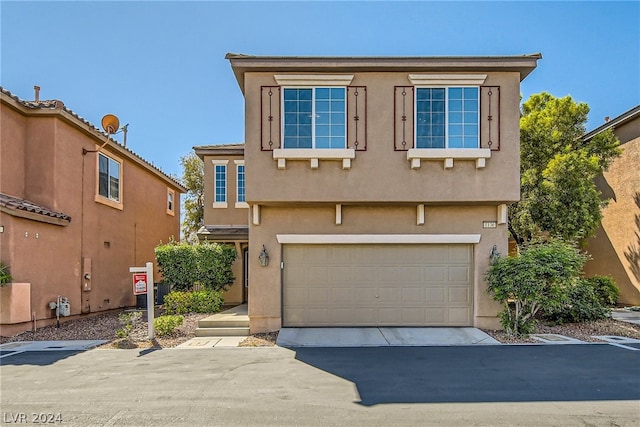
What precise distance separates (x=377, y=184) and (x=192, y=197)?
21609mm

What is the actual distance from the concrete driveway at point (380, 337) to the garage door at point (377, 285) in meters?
0.30

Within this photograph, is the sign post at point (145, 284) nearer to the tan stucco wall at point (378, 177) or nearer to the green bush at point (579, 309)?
the tan stucco wall at point (378, 177)

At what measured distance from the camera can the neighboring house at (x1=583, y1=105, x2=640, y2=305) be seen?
14609 millimetres

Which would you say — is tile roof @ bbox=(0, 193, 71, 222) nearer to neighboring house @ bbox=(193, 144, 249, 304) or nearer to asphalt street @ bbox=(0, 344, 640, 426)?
asphalt street @ bbox=(0, 344, 640, 426)

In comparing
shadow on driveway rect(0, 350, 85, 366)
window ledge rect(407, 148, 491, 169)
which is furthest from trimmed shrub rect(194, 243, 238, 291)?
window ledge rect(407, 148, 491, 169)

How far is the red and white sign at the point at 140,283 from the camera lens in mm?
9316

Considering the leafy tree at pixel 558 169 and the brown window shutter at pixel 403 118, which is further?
the leafy tree at pixel 558 169

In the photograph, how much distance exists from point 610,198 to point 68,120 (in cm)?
1956

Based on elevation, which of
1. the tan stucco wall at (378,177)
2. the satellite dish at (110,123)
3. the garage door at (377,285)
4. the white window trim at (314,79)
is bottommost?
the garage door at (377,285)

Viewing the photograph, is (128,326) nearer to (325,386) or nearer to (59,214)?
(59,214)

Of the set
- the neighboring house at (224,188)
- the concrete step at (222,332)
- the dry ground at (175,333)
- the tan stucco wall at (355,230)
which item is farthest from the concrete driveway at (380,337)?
the neighboring house at (224,188)

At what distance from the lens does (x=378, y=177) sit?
9.62 meters

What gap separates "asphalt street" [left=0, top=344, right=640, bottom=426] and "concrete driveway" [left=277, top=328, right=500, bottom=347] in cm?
45

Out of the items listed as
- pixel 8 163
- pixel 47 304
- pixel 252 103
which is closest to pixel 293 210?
pixel 252 103
